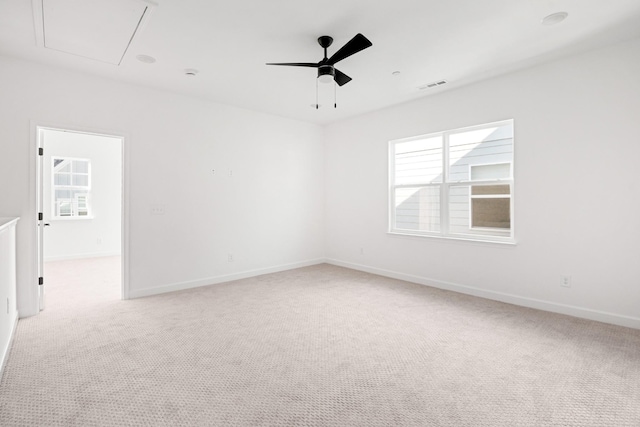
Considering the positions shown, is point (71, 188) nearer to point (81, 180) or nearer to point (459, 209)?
point (81, 180)

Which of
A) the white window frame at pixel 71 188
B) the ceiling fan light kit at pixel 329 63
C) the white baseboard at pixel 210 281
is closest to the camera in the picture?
the ceiling fan light kit at pixel 329 63

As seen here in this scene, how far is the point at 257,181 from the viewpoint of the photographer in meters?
5.28

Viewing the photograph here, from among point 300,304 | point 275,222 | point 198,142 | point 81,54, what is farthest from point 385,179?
point 81,54

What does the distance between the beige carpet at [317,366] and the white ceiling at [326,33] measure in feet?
8.90

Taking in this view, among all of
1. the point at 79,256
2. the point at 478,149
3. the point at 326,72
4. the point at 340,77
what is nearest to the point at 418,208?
the point at 478,149

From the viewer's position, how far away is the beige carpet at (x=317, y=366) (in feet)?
6.08

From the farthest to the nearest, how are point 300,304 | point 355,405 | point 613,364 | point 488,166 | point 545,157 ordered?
1. point 488,166
2. point 300,304
3. point 545,157
4. point 613,364
5. point 355,405

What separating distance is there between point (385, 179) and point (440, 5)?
298 centimetres

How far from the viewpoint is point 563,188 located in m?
3.43

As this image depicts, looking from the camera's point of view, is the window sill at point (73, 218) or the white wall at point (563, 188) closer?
the white wall at point (563, 188)

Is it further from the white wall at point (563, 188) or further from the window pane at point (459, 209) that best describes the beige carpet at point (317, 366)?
the window pane at point (459, 209)

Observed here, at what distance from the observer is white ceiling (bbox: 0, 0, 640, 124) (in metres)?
2.48

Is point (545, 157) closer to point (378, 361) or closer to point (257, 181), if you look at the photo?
point (378, 361)

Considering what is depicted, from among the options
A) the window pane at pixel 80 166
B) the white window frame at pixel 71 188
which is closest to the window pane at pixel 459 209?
the white window frame at pixel 71 188
